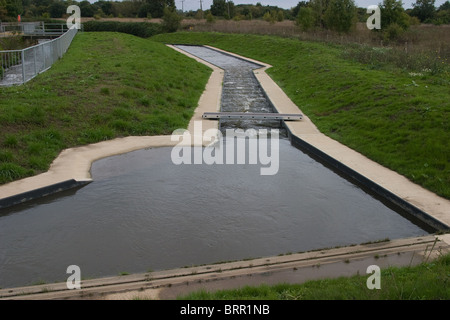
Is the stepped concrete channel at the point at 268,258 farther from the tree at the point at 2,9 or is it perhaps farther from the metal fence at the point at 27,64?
the tree at the point at 2,9

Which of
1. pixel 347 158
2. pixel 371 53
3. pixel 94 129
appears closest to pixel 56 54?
pixel 94 129

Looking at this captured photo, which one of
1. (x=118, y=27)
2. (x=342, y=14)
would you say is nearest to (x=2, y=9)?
(x=118, y=27)

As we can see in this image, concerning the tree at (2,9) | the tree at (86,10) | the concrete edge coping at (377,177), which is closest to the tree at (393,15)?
the concrete edge coping at (377,177)

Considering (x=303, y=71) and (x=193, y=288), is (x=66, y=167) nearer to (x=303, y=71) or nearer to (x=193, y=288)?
(x=193, y=288)

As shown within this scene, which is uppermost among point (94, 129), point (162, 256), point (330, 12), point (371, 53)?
point (330, 12)

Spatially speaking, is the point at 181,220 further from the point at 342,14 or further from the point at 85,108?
the point at 342,14

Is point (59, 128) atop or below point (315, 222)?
atop
